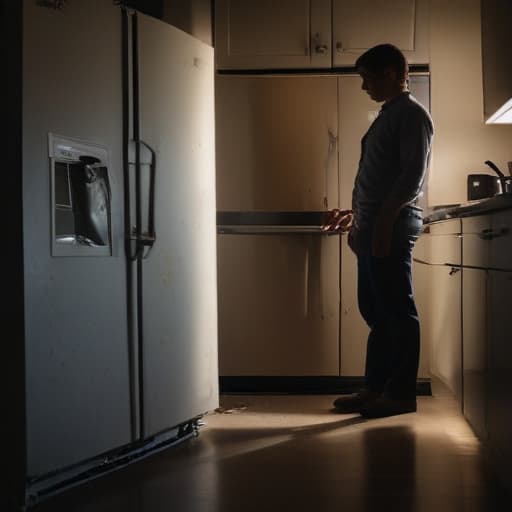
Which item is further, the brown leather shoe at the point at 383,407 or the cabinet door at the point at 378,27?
the cabinet door at the point at 378,27

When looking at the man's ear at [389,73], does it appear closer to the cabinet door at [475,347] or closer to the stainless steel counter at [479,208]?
the stainless steel counter at [479,208]

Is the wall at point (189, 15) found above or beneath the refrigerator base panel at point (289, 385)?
above

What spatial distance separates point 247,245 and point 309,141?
21.7 inches

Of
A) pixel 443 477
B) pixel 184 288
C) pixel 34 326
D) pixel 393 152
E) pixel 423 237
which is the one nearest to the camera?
pixel 34 326

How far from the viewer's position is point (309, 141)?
3404 millimetres

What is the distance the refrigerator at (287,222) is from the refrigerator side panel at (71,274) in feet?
3.89

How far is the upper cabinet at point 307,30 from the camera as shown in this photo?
3.40 metres

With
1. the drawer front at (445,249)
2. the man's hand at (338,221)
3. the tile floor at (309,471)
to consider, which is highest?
the man's hand at (338,221)

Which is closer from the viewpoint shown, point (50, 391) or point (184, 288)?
point (50, 391)

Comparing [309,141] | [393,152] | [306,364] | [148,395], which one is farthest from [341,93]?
[148,395]

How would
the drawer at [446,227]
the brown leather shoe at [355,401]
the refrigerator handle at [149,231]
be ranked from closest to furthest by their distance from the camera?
the refrigerator handle at [149,231]
the drawer at [446,227]
the brown leather shoe at [355,401]

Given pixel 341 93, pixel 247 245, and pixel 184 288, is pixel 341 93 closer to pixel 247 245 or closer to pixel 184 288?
pixel 247 245

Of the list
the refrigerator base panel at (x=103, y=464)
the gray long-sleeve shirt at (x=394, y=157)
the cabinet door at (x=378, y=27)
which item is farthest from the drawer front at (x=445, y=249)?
the refrigerator base panel at (x=103, y=464)

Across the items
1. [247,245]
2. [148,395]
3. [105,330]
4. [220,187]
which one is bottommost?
[148,395]
